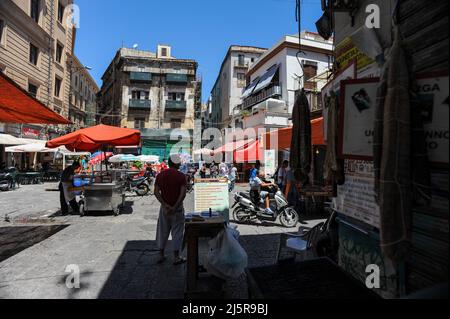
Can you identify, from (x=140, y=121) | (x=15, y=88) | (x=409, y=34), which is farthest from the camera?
(x=140, y=121)

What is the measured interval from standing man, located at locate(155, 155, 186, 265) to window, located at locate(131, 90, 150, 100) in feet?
122

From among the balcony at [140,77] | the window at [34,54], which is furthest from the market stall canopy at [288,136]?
the balcony at [140,77]

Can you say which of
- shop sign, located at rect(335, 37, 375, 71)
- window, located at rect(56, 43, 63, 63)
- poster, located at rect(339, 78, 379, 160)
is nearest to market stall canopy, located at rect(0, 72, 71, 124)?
poster, located at rect(339, 78, 379, 160)

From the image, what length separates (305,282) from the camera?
8.74 feet

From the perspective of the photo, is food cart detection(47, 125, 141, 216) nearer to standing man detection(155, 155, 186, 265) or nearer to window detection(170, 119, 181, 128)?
standing man detection(155, 155, 186, 265)

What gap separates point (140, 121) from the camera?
39.3 meters

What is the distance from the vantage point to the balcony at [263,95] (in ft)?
81.9

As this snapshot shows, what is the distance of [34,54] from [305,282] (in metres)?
27.2

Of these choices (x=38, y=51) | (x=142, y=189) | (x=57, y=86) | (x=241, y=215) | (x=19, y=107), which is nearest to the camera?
(x=19, y=107)

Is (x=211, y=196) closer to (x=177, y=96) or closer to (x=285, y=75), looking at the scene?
(x=285, y=75)

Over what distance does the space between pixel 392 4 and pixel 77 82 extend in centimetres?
4085

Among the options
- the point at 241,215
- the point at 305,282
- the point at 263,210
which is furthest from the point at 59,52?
the point at 305,282
